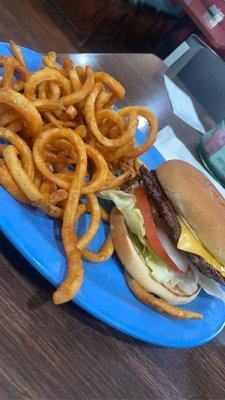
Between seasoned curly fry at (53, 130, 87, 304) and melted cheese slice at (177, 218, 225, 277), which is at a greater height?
melted cheese slice at (177, 218, 225, 277)

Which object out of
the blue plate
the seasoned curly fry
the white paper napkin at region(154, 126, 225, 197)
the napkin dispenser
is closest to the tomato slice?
the blue plate

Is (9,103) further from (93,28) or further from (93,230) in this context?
(93,28)

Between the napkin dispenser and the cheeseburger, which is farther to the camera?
the napkin dispenser

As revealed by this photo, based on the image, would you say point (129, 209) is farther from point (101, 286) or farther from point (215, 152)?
point (215, 152)

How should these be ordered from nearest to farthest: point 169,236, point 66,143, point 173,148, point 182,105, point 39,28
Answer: point 66,143 → point 169,236 → point 173,148 → point 182,105 → point 39,28

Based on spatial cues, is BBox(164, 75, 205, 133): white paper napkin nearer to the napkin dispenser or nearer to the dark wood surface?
the napkin dispenser

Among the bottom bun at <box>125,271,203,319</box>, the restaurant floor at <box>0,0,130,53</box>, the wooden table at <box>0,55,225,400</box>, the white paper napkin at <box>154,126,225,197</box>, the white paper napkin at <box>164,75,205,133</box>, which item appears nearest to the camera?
the wooden table at <box>0,55,225,400</box>

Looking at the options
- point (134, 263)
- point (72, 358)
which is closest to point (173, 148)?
point (134, 263)
